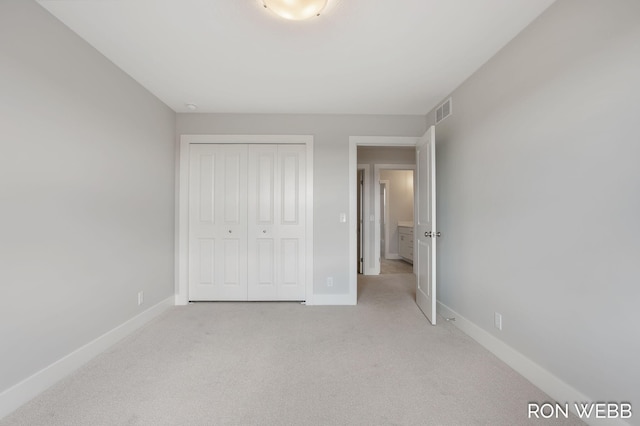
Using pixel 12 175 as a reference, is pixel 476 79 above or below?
above

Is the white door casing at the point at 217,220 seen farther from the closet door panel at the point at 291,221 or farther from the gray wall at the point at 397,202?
the gray wall at the point at 397,202

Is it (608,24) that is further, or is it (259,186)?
(259,186)

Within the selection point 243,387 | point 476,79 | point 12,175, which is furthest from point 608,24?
A: point 12,175

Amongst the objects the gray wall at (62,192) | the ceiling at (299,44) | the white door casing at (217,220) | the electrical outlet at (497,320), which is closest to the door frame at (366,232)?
the ceiling at (299,44)

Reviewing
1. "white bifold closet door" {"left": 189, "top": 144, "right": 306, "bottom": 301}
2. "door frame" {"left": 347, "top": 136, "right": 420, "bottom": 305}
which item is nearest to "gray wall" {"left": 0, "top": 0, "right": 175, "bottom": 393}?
"white bifold closet door" {"left": 189, "top": 144, "right": 306, "bottom": 301}

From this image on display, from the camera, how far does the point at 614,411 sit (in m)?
1.22

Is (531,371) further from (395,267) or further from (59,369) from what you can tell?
(395,267)

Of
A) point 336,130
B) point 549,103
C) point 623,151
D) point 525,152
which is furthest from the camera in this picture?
point 336,130

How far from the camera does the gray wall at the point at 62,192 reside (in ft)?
4.72

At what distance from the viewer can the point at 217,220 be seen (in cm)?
319

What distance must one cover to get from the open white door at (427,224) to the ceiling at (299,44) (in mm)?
627

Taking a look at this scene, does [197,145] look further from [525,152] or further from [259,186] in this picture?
[525,152]

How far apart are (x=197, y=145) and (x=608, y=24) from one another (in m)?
3.59

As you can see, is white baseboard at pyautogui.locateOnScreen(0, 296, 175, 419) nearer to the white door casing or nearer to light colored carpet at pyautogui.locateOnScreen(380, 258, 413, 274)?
the white door casing
